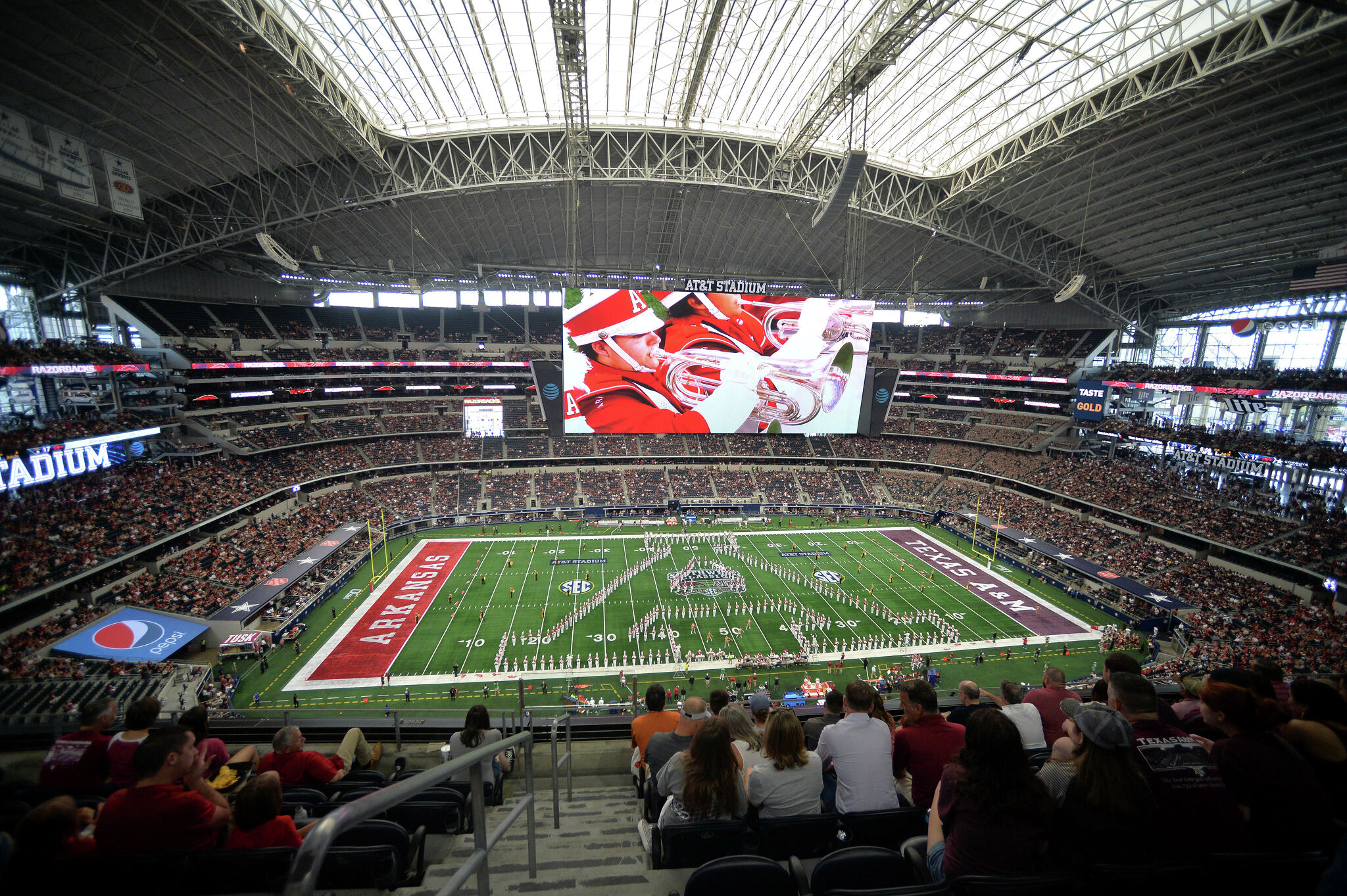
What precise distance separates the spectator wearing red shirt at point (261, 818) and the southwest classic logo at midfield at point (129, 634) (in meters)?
22.8

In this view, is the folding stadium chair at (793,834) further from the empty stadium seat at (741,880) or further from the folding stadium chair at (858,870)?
the empty stadium seat at (741,880)

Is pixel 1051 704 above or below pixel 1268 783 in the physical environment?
below

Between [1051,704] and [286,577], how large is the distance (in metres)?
30.1

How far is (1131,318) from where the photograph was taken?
42.4 m

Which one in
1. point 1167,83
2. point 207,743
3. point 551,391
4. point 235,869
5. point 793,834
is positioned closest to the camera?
point 235,869

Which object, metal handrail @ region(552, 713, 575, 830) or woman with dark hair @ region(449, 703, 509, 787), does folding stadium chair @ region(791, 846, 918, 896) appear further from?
woman with dark hair @ region(449, 703, 509, 787)

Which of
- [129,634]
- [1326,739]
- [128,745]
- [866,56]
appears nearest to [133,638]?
[129,634]

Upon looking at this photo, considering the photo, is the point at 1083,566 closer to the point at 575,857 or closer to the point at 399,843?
the point at 575,857

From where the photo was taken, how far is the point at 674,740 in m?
4.64

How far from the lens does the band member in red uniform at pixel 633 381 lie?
115ft

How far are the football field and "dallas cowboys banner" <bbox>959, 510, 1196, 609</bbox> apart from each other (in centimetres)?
207

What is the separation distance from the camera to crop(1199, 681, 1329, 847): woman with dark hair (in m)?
3.18

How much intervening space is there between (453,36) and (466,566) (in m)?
25.4

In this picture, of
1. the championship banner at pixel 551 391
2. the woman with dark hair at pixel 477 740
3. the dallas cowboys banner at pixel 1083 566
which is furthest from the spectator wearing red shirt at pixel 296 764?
the dallas cowboys banner at pixel 1083 566
